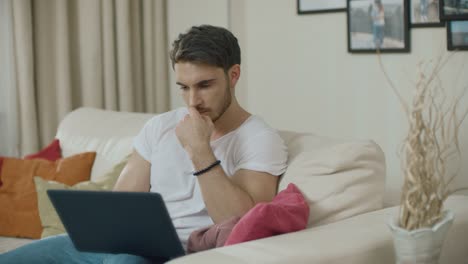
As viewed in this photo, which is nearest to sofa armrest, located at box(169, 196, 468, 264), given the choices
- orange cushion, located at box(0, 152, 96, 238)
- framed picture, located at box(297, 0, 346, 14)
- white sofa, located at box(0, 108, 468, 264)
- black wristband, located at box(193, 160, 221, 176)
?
white sofa, located at box(0, 108, 468, 264)

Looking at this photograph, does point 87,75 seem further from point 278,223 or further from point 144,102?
point 278,223

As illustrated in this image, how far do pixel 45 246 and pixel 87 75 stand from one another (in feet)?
6.44

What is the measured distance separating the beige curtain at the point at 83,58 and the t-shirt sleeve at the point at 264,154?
1.98 metres

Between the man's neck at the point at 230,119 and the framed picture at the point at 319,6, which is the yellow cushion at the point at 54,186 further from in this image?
the framed picture at the point at 319,6

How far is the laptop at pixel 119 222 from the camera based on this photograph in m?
2.15

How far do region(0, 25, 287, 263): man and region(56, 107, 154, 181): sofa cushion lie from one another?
638 mm

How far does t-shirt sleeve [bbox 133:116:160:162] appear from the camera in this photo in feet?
9.36

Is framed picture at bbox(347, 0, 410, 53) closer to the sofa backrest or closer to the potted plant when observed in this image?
the sofa backrest

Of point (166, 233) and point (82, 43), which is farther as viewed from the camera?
point (82, 43)

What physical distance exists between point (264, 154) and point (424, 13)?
0.93 meters

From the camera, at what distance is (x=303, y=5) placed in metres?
3.69

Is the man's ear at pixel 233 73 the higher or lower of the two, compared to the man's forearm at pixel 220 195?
higher

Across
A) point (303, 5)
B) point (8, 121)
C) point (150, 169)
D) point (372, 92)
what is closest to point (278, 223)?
point (150, 169)

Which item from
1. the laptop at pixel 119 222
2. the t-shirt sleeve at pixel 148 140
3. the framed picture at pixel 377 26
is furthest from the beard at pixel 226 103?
the framed picture at pixel 377 26
